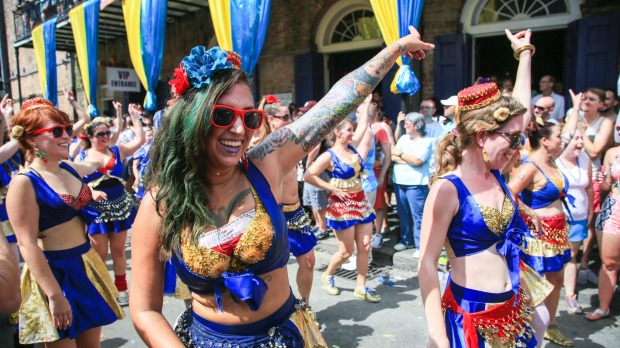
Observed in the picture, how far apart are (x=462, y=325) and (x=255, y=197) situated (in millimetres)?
1350

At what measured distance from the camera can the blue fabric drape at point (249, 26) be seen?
7117 mm

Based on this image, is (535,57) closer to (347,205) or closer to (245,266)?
Answer: (347,205)

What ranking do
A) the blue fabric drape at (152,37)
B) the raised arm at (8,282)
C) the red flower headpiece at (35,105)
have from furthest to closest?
the blue fabric drape at (152,37)
the red flower headpiece at (35,105)
the raised arm at (8,282)

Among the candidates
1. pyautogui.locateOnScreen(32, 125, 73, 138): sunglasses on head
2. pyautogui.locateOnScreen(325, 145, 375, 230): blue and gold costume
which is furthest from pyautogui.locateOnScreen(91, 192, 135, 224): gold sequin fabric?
pyautogui.locateOnScreen(325, 145, 375, 230): blue and gold costume

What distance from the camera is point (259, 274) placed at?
5.62 feet

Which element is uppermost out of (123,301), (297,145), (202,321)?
(297,145)

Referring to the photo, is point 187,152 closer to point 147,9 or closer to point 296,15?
point 147,9

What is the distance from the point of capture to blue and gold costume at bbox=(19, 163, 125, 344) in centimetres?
272

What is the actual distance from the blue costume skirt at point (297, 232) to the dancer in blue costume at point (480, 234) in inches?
72.1

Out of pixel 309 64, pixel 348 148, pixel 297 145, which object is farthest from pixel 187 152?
pixel 309 64

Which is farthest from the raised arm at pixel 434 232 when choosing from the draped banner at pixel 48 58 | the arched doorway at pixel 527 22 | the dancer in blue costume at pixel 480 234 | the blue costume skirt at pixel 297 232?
the draped banner at pixel 48 58

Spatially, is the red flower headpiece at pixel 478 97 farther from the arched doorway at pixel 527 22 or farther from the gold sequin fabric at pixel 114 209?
the arched doorway at pixel 527 22

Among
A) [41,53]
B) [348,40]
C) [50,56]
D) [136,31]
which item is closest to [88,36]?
[136,31]

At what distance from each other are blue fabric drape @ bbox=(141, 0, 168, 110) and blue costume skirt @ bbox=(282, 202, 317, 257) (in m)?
5.59
